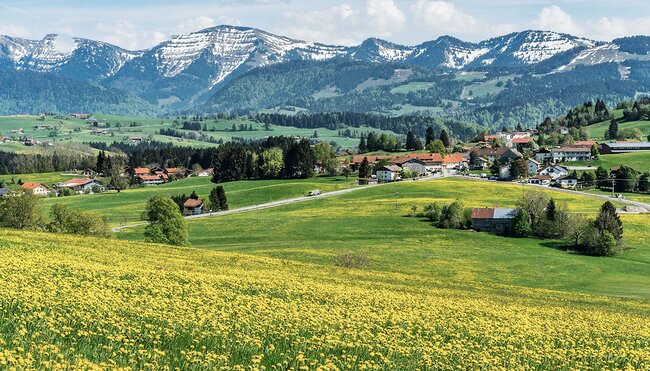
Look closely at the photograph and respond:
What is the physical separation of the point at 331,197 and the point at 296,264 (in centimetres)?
9993

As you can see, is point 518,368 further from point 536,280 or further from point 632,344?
point 536,280

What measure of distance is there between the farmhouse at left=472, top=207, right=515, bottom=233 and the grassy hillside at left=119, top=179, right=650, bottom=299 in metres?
4.49

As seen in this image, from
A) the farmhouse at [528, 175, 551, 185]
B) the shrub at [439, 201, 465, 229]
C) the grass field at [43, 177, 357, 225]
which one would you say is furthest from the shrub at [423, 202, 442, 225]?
the farmhouse at [528, 175, 551, 185]

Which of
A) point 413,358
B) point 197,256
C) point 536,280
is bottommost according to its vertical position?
point 536,280

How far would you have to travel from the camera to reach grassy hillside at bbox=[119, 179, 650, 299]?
79.1m

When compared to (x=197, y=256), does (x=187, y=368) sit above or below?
above

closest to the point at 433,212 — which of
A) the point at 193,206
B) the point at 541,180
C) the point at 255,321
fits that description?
the point at 193,206

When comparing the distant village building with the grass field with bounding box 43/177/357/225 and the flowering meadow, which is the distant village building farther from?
the flowering meadow

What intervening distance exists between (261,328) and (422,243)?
8292cm

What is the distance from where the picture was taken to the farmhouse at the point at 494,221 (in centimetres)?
11562

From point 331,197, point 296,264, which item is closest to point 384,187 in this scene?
point 331,197

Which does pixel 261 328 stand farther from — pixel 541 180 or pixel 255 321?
pixel 541 180

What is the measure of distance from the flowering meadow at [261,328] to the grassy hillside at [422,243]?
3031 cm

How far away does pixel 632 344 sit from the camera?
25984 mm
